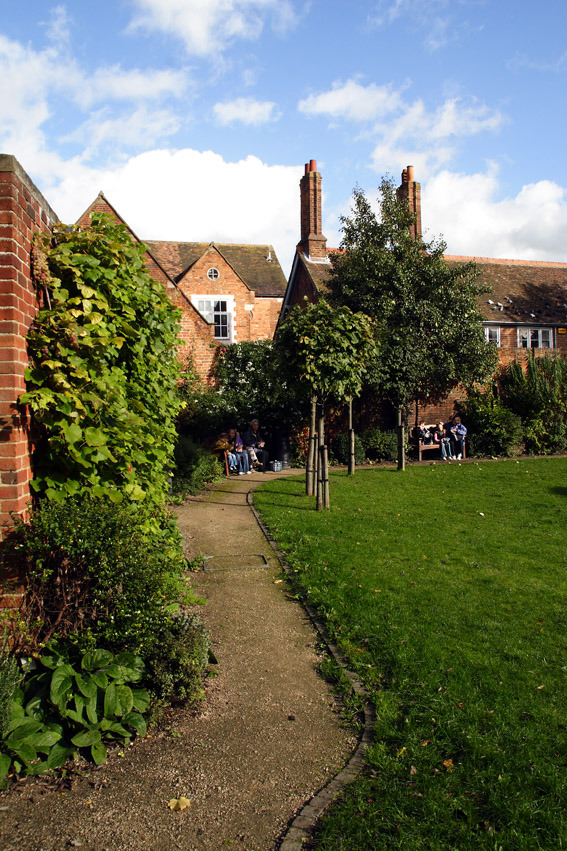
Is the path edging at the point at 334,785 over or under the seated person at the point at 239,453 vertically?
under

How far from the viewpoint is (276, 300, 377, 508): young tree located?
10250 mm

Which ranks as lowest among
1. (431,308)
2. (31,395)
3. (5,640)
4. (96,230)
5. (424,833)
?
(424,833)

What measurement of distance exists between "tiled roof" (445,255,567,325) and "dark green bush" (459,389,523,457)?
563cm

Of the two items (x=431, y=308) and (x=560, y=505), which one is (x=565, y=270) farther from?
(x=560, y=505)

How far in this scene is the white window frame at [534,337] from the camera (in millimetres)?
24516

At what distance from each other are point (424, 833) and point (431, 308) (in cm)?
1696

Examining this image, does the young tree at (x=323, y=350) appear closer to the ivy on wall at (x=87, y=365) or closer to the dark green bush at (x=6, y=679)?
the ivy on wall at (x=87, y=365)

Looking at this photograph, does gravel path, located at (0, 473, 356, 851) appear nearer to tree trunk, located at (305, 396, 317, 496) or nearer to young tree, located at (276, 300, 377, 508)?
young tree, located at (276, 300, 377, 508)

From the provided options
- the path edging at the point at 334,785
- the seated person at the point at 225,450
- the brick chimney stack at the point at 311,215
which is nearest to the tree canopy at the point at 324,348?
the seated person at the point at 225,450

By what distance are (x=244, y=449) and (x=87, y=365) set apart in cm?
1199

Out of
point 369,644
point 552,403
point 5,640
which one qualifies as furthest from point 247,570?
point 552,403

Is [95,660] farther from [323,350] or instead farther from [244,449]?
[244,449]

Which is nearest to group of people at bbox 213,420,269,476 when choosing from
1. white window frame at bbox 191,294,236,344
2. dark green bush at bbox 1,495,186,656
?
dark green bush at bbox 1,495,186,656

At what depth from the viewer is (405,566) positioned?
23.1 feet
